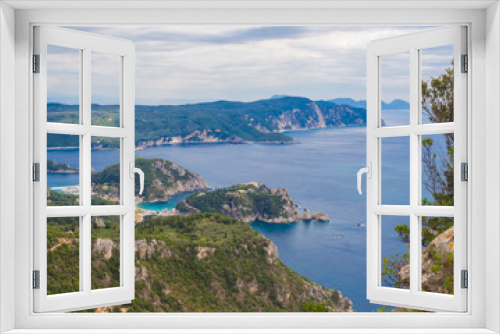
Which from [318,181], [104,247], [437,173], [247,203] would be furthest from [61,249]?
[437,173]

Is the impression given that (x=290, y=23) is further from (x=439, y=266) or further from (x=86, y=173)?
(x=439, y=266)

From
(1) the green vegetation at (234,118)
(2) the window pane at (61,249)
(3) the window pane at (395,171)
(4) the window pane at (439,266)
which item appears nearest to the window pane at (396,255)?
(3) the window pane at (395,171)

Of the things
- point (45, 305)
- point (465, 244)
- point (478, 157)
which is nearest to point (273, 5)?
point (478, 157)

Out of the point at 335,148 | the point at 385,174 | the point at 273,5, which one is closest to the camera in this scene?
the point at 273,5

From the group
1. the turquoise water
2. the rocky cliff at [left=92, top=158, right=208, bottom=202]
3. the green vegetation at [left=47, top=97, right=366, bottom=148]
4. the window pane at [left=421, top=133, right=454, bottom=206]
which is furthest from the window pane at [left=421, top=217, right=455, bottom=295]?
the turquoise water

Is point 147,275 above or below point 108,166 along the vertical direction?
below

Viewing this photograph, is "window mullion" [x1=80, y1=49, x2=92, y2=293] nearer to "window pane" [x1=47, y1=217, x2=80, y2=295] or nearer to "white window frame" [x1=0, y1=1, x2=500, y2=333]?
"white window frame" [x1=0, y1=1, x2=500, y2=333]

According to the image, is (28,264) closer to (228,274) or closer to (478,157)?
(478,157)
